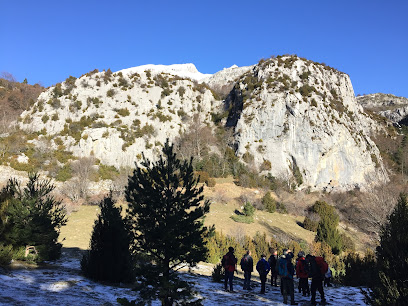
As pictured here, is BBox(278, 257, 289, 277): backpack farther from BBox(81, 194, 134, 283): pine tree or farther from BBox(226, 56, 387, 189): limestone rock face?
BBox(226, 56, 387, 189): limestone rock face

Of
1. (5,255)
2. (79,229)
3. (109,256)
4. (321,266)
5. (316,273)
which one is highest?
(321,266)

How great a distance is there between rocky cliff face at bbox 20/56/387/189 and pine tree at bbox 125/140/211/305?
31.3 meters

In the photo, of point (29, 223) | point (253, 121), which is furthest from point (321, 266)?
point (253, 121)

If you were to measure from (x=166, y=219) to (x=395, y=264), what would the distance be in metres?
4.47

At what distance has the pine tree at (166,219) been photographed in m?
5.47

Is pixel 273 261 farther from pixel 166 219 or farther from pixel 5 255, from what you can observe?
pixel 5 255

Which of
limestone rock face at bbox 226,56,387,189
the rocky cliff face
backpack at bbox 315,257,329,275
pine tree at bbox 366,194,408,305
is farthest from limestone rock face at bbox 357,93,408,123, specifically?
pine tree at bbox 366,194,408,305

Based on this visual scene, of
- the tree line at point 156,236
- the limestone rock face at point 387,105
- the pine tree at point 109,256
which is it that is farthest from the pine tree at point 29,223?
the limestone rock face at point 387,105

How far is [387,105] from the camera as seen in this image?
8475 cm

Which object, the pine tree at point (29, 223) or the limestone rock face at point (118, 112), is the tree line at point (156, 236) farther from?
the limestone rock face at point (118, 112)

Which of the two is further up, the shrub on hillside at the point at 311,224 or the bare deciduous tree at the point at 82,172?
the bare deciduous tree at the point at 82,172

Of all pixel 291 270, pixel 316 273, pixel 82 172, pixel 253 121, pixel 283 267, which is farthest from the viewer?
pixel 253 121

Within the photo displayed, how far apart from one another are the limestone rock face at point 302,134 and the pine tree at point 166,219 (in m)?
33.2

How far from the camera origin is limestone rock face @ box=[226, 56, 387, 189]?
3853 centimetres
